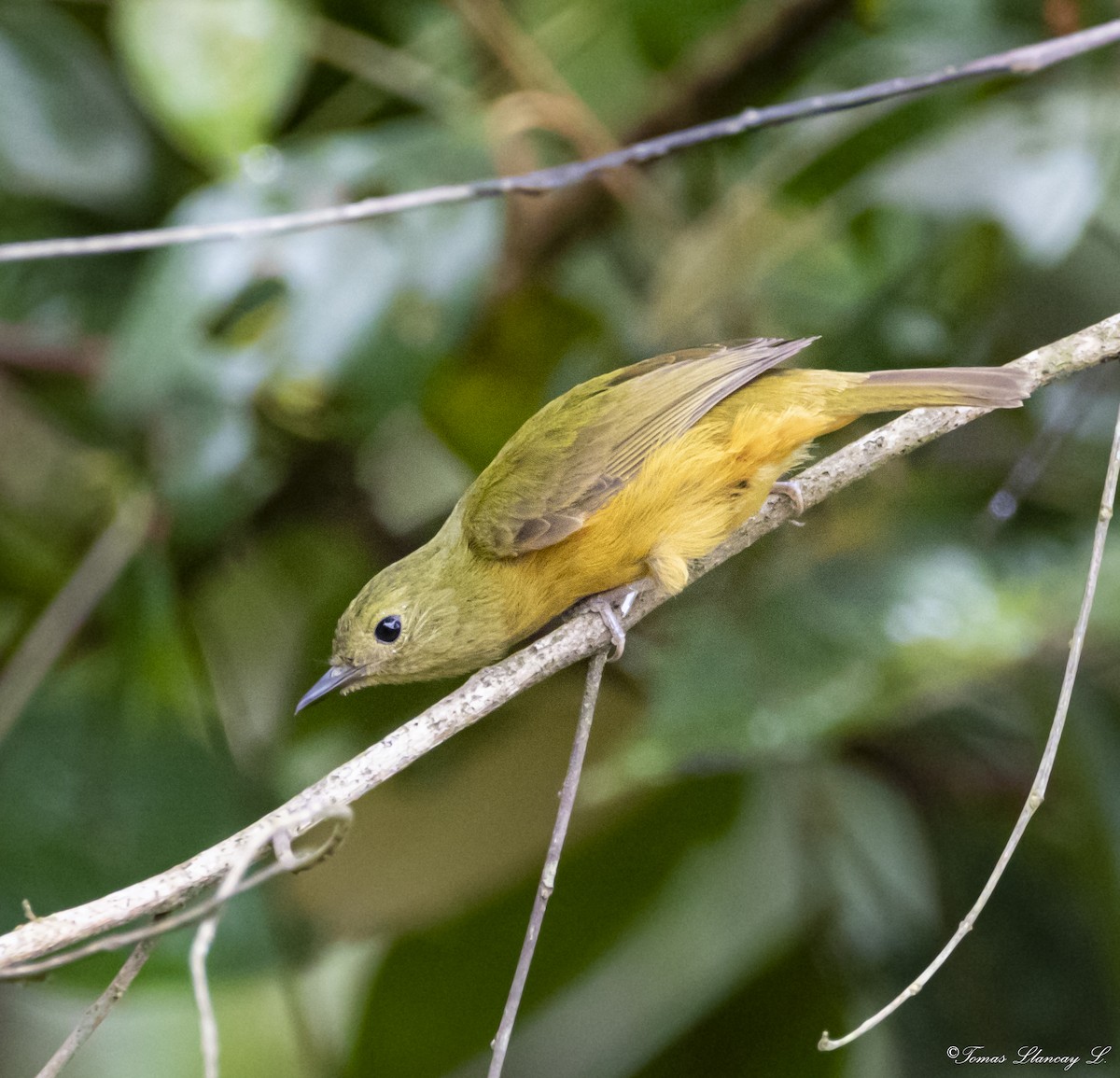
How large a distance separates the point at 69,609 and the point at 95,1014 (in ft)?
6.36

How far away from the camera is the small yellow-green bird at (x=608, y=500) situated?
2736 mm

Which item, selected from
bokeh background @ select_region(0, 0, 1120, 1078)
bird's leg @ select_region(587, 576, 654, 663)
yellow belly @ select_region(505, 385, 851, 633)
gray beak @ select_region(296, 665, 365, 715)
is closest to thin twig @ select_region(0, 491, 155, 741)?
bokeh background @ select_region(0, 0, 1120, 1078)

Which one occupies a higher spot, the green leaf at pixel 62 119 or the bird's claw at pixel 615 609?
the green leaf at pixel 62 119

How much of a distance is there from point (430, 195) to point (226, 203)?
4.80 feet

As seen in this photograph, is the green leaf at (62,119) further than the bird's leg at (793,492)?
Yes

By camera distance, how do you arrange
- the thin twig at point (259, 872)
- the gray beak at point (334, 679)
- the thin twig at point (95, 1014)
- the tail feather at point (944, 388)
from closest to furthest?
the thin twig at point (259, 872)
the thin twig at point (95, 1014)
the tail feather at point (944, 388)
the gray beak at point (334, 679)

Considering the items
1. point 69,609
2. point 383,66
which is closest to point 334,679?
point 69,609

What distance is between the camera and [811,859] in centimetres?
367

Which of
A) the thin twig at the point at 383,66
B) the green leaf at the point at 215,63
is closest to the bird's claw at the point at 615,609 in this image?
the green leaf at the point at 215,63

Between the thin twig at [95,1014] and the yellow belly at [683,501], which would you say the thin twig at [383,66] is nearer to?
the yellow belly at [683,501]

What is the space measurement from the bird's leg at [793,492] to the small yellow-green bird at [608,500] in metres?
0.06

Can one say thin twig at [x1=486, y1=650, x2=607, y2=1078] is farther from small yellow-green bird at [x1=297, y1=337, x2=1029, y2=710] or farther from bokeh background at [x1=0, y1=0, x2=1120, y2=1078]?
bokeh background at [x1=0, y1=0, x2=1120, y2=1078]

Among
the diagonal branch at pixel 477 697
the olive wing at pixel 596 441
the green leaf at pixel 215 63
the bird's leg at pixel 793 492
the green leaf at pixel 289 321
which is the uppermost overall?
the green leaf at pixel 215 63

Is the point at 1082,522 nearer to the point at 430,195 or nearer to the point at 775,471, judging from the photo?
the point at 775,471
